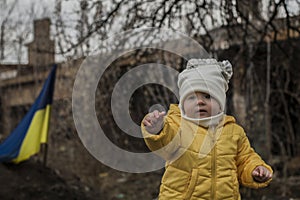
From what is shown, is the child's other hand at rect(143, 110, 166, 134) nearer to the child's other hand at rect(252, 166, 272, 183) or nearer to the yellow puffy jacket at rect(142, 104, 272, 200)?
the yellow puffy jacket at rect(142, 104, 272, 200)

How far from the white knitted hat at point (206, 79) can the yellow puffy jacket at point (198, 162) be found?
5.3 inches

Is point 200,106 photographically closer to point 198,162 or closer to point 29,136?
point 198,162

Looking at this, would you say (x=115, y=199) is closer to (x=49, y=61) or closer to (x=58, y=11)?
(x=58, y=11)

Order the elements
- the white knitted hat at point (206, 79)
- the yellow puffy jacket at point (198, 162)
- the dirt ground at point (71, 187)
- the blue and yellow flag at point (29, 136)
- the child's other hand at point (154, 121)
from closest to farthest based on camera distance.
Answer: the child's other hand at point (154, 121) < the yellow puffy jacket at point (198, 162) < the white knitted hat at point (206, 79) < the dirt ground at point (71, 187) < the blue and yellow flag at point (29, 136)

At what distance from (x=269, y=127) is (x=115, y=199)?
3251mm

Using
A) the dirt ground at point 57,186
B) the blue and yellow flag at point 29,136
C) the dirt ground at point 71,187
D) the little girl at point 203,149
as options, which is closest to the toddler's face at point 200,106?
the little girl at point 203,149

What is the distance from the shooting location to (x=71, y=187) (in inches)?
297

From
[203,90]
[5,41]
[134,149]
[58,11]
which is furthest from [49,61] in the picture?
[203,90]

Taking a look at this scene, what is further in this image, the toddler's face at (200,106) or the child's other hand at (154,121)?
the toddler's face at (200,106)

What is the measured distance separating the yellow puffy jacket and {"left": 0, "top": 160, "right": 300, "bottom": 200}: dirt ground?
447 centimetres

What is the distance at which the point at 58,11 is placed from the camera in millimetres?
7074

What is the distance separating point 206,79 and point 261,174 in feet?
1.63

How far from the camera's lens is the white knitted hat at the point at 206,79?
2.47 meters

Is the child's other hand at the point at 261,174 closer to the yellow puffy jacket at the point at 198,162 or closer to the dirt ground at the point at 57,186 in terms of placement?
the yellow puffy jacket at the point at 198,162
